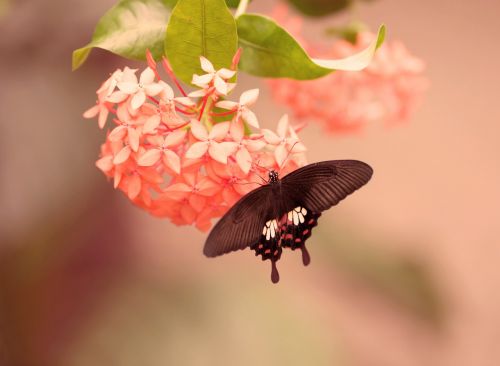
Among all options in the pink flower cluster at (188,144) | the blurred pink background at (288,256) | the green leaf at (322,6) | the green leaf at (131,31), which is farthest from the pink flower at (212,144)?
the blurred pink background at (288,256)

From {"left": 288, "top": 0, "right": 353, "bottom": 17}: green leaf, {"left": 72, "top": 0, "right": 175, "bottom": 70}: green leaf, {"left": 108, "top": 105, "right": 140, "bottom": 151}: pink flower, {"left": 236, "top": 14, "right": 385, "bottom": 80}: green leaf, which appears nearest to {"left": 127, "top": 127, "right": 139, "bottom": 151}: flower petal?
{"left": 108, "top": 105, "right": 140, "bottom": 151}: pink flower

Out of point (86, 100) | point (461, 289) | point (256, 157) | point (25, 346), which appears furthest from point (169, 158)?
point (461, 289)

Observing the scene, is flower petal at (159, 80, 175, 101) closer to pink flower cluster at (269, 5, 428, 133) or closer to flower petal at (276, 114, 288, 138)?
flower petal at (276, 114, 288, 138)

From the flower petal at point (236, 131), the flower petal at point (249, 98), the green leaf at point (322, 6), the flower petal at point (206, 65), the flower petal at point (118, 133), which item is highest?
the green leaf at point (322, 6)

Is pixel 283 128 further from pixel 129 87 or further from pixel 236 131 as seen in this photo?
pixel 129 87

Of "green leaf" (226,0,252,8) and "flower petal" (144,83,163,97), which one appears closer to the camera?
"flower petal" (144,83,163,97)

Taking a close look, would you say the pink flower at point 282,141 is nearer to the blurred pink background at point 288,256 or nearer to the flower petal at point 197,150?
the flower petal at point 197,150

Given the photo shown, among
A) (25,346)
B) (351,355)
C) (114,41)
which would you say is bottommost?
(25,346)

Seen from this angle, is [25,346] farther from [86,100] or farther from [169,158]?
[169,158]
